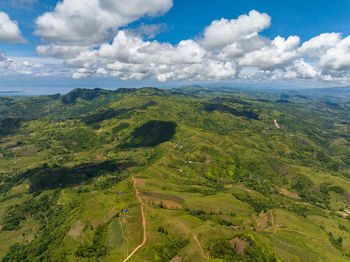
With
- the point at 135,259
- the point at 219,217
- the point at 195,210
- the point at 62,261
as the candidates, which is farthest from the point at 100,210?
the point at 219,217

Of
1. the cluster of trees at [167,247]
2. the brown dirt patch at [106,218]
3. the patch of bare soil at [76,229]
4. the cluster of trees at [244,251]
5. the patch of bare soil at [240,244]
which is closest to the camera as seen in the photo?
the cluster of trees at [244,251]

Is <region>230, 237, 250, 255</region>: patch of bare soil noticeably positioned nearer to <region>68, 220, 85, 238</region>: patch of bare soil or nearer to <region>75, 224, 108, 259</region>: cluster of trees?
<region>75, 224, 108, 259</region>: cluster of trees

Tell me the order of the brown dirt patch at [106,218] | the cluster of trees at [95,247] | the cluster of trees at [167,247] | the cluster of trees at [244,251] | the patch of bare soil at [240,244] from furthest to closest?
the brown dirt patch at [106,218], the cluster of trees at [95,247], the patch of bare soil at [240,244], the cluster of trees at [167,247], the cluster of trees at [244,251]

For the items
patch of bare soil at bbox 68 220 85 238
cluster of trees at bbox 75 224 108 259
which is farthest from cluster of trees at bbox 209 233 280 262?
patch of bare soil at bbox 68 220 85 238

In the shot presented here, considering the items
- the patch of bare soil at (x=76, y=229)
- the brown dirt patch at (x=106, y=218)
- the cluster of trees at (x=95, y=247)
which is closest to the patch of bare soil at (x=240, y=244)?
the cluster of trees at (x=95, y=247)

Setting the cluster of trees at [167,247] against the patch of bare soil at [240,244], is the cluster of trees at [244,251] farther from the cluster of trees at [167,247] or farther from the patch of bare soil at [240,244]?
the cluster of trees at [167,247]

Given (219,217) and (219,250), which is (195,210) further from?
(219,250)
